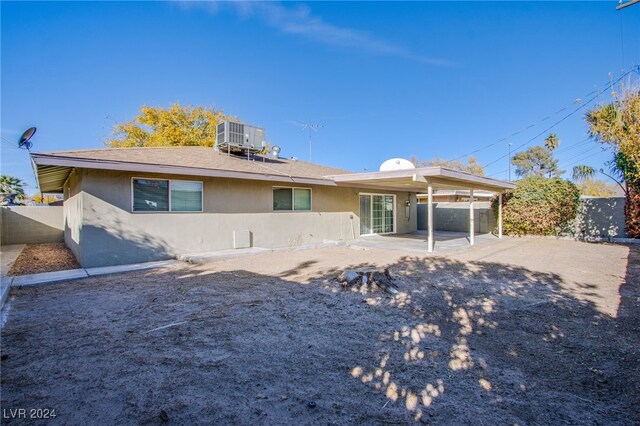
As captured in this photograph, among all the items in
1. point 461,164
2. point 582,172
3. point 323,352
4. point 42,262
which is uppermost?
point 461,164

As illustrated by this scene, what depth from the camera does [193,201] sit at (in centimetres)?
924

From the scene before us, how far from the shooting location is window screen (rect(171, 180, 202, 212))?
890 cm

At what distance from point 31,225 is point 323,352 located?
16134mm

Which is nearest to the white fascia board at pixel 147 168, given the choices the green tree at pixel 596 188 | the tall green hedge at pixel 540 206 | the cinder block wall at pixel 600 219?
the tall green hedge at pixel 540 206

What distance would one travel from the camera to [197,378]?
2832 mm

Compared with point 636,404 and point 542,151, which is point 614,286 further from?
point 542,151

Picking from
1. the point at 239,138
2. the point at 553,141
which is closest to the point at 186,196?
the point at 239,138

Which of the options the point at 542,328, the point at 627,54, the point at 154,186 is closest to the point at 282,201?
the point at 154,186

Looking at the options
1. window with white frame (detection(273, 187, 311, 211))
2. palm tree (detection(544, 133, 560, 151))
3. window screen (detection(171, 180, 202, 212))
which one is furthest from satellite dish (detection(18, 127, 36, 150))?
palm tree (detection(544, 133, 560, 151))

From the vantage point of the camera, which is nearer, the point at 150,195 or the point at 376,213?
the point at 150,195

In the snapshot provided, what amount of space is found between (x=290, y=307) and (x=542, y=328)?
3415 mm

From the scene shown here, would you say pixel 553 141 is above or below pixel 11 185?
above

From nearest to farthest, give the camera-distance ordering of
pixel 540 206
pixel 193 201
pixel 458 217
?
pixel 193 201
pixel 540 206
pixel 458 217

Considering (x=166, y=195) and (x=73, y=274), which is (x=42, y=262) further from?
(x=166, y=195)
